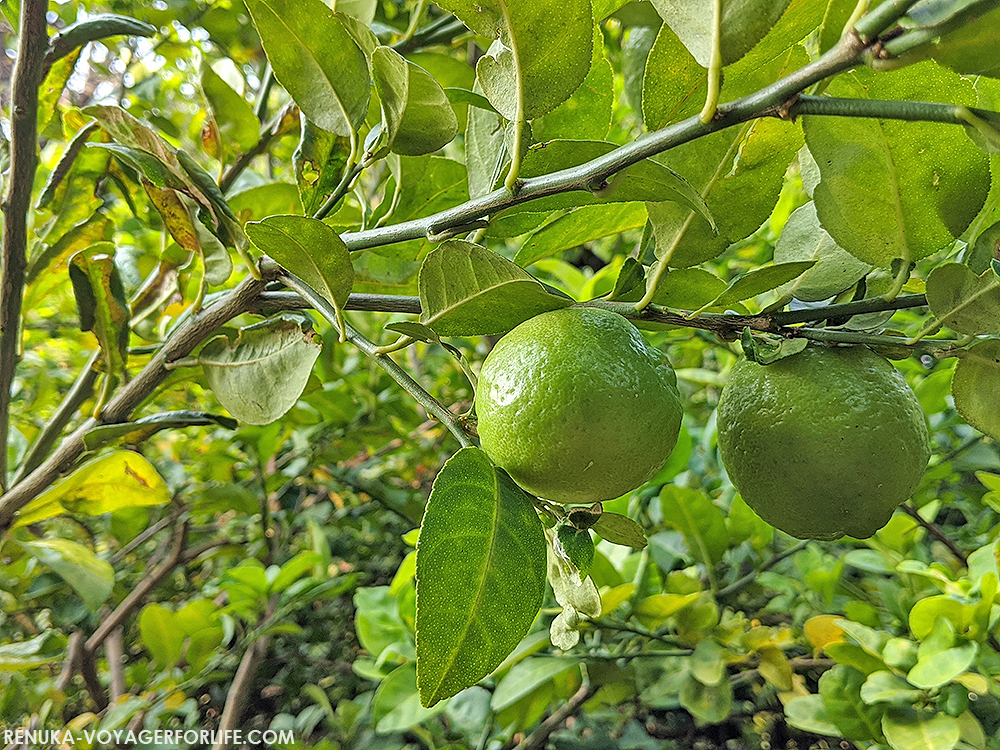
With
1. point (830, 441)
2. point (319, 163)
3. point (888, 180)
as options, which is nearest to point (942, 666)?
point (830, 441)

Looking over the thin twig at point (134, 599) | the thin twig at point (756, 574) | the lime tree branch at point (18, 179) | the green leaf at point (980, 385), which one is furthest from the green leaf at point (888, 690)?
the thin twig at point (134, 599)

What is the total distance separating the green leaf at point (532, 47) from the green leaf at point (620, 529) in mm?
231

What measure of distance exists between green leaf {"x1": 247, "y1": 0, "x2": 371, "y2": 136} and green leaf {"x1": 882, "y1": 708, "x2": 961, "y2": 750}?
2.66 ft

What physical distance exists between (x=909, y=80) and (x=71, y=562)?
85 centimetres

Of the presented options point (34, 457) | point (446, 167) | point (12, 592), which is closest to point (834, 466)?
point (446, 167)

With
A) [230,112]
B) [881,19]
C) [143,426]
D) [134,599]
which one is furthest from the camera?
[134,599]

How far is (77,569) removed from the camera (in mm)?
721

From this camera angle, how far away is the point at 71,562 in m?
0.73

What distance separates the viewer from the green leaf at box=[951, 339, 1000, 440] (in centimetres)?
40

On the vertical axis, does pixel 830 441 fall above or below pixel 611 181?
below

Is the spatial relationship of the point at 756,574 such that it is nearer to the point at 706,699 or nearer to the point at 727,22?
the point at 706,699

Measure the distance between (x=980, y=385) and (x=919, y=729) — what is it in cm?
53

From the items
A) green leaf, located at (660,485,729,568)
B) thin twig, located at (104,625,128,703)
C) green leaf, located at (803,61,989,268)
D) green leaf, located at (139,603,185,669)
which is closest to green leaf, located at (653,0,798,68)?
green leaf, located at (803,61,989,268)

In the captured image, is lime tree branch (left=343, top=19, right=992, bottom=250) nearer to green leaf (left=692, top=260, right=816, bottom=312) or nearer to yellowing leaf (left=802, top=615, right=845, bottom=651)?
green leaf (left=692, top=260, right=816, bottom=312)
